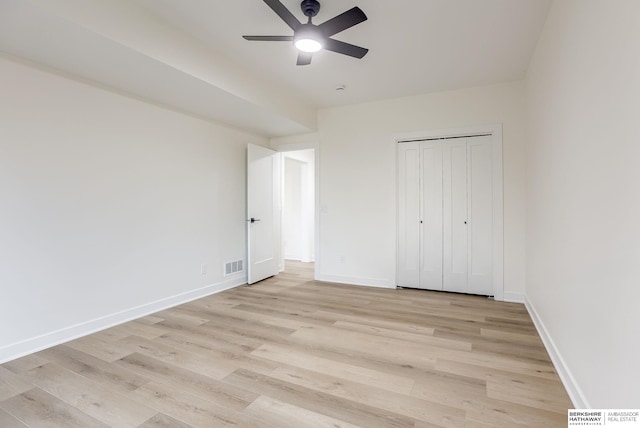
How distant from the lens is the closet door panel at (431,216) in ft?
14.3

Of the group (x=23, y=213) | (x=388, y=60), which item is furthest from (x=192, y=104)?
(x=388, y=60)

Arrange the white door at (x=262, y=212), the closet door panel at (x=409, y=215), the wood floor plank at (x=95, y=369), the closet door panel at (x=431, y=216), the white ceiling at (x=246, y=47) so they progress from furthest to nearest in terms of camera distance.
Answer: the white door at (x=262, y=212) → the closet door panel at (x=409, y=215) → the closet door panel at (x=431, y=216) → the white ceiling at (x=246, y=47) → the wood floor plank at (x=95, y=369)

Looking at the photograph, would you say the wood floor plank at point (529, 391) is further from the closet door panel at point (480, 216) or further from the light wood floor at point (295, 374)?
the closet door panel at point (480, 216)

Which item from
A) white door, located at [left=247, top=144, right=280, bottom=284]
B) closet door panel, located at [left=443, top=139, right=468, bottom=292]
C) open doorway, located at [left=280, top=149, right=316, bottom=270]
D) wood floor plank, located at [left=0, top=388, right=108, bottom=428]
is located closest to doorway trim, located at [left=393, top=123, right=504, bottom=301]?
closet door panel, located at [left=443, top=139, right=468, bottom=292]

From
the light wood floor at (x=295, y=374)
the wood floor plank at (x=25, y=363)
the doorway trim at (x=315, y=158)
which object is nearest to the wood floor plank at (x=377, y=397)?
the light wood floor at (x=295, y=374)

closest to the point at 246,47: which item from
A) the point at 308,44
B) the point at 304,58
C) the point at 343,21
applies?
the point at 304,58

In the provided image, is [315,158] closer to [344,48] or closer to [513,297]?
[344,48]

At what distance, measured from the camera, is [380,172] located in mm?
4637

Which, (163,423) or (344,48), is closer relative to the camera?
(163,423)

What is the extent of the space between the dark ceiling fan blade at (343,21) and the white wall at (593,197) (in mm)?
1302

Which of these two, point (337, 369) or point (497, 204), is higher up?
point (497, 204)

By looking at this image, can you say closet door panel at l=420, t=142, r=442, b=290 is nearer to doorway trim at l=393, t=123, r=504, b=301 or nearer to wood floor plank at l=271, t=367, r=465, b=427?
doorway trim at l=393, t=123, r=504, b=301

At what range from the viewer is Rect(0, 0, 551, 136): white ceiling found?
2225mm

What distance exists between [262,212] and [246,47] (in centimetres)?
258
